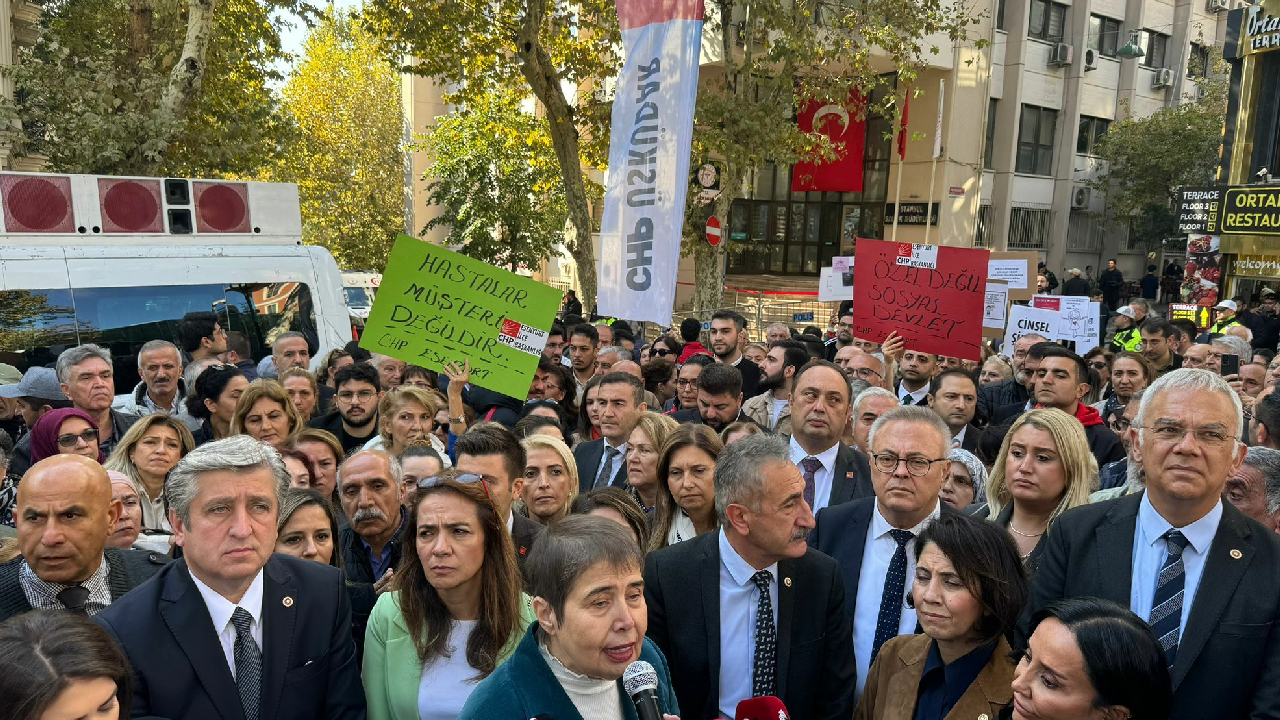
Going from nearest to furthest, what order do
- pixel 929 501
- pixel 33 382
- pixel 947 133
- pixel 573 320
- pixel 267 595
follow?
pixel 267 595 < pixel 929 501 < pixel 33 382 < pixel 573 320 < pixel 947 133

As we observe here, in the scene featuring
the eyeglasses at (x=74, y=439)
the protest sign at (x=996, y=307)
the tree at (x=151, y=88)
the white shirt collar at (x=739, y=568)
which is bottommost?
the eyeglasses at (x=74, y=439)

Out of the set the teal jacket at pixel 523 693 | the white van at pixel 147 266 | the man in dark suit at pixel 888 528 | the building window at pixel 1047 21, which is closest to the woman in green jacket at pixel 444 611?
the teal jacket at pixel 523 693

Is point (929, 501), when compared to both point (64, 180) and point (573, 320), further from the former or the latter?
point (573, 320)

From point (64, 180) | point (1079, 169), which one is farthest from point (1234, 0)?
point (64, 180)

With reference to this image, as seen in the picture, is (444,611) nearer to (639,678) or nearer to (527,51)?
(639,678)

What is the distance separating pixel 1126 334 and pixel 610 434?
912cm

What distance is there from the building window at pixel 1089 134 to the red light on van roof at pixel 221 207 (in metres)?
30.8

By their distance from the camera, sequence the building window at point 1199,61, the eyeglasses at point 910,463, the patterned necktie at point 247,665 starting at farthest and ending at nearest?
the building window at point 1199,61
the eyeglasses at point 910,463
the patterned necktie at point 247,665

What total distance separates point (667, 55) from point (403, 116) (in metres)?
29.1

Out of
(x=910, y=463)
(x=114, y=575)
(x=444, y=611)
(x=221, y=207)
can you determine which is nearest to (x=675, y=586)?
(x=444, y=611)

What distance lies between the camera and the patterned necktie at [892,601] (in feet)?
11.5

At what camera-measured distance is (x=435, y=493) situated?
3.21m

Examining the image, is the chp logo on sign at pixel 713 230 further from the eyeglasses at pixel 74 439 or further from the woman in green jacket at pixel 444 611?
the woman in green jacket at pixel 444 611

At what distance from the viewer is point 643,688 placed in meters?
2.32
